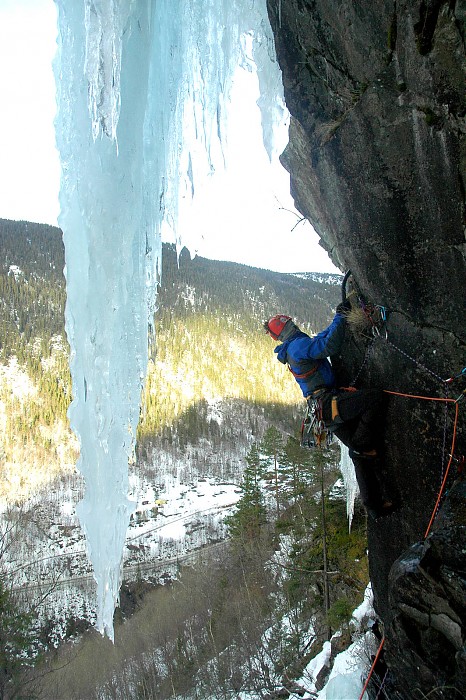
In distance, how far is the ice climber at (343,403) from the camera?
442 centimetres

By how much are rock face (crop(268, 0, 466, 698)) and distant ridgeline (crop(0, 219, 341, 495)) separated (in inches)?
1762

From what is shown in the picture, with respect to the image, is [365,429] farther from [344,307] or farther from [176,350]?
[176,350]

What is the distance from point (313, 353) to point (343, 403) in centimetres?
61

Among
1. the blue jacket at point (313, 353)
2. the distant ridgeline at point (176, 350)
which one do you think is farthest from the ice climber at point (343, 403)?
the distant ridgeline at point (176, 350)

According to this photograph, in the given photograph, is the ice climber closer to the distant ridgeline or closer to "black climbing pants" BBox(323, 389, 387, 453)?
"black climbing pants" BBox(323, 389, 387, 453)

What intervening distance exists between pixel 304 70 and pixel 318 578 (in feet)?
49.4

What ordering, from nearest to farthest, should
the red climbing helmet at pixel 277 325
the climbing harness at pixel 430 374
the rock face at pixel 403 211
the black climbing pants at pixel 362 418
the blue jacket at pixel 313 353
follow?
the rock face at pixel 403 211
the climbing harness at pixel 430 374
the black climbing pants at pixel 362 418
the blue jacket at pixel 313 353
the red climbing helmet at pixel 277 325

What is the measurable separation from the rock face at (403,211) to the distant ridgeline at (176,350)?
44757 mm

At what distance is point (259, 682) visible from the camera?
16500mm

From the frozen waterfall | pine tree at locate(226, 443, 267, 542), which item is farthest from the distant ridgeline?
the frozen waterfall

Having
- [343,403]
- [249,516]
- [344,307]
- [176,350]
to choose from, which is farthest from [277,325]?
[176,350]

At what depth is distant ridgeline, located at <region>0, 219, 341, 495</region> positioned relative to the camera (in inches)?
Answer: 2589

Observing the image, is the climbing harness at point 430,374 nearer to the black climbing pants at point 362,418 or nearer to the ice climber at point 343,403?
the black climbing pants at point 362,418

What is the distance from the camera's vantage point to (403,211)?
151 inches
